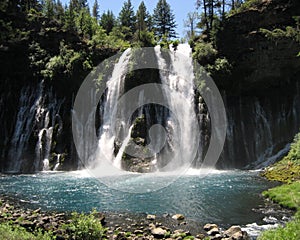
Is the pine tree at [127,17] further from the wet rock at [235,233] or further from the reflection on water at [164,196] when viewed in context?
the wet rock at [235,233]

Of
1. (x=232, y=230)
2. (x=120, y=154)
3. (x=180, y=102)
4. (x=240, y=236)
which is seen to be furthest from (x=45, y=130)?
(x=240, y=236)

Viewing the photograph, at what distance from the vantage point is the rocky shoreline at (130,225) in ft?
35.4

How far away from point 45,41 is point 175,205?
2853cm

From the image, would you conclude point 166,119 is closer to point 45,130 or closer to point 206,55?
point 206,55

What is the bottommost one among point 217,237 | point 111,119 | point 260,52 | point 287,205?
point 217,237

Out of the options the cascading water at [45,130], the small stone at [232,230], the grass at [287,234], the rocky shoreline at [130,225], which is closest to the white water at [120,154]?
the cascading water at [45,130]

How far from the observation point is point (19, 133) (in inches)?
1215

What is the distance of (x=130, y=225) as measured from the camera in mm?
12148

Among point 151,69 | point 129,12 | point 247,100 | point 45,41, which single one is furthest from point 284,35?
point 129,12

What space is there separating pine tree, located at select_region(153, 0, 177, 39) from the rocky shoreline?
53675mm

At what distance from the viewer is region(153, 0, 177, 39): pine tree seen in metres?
63.1

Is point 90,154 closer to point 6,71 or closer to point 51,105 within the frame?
point 51,105

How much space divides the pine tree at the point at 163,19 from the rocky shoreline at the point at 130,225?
53675 millimetres

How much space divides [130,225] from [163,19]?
56659 millimetres
